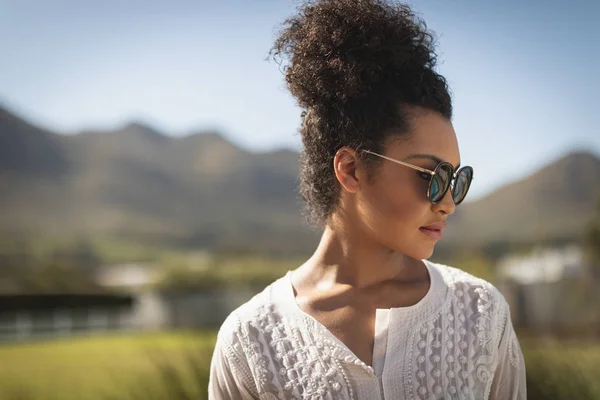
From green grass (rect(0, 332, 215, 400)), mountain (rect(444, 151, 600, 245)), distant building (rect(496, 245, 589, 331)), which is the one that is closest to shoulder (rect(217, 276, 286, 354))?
green grass (rect(0, 332, 215, 400))

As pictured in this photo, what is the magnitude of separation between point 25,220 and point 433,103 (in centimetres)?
10494

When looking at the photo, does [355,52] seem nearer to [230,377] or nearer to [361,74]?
[361,74]

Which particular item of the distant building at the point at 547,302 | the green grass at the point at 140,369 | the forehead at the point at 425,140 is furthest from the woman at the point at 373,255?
the distant building at the point at 547,302

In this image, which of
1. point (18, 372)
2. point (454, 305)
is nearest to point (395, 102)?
point (454, 305)

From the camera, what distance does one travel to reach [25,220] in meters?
98.7

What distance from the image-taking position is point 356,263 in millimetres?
1445

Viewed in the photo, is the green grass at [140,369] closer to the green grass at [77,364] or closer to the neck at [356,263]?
the green grass at [77,364]

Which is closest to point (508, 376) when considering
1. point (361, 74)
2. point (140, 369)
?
point (361, 74)

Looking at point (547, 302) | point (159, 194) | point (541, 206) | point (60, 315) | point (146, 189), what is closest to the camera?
point (547, 302)

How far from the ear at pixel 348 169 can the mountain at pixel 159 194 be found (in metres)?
74.5

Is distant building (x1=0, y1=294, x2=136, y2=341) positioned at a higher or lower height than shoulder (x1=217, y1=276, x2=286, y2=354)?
lower

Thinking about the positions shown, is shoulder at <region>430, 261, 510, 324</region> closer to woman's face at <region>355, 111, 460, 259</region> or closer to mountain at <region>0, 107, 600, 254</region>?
woman's face at <region>355, 111, 460, 259</region>

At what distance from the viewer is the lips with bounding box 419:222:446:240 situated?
1343 mm

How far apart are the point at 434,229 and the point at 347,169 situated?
207 mm
